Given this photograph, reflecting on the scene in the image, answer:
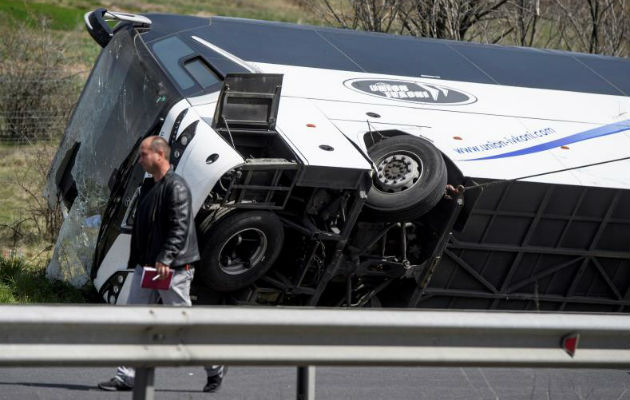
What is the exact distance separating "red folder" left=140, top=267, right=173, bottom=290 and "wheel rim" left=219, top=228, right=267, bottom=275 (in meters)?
1.72

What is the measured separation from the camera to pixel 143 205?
6.63m

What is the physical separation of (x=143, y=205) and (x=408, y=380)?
6.85 feet

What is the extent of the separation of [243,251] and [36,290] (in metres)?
2.35

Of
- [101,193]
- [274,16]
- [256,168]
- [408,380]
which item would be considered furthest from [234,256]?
[274,16]

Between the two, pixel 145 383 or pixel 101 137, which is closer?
pixel 145 383

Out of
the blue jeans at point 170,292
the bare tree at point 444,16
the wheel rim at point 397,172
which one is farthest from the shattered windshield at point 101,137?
the bare tree at point 444,16

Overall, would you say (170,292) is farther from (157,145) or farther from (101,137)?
(101,137)

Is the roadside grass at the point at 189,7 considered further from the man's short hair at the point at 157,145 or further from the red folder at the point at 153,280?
the red folder at the point at 153,280

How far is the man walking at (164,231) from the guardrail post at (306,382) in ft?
7.24

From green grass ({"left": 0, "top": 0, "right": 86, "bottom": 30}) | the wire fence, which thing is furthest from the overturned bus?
green grass ({"left": 0, "top": 0, "right": 86, "bottom": 30})

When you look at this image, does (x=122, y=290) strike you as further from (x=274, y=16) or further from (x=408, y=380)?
(x=274, y=16)

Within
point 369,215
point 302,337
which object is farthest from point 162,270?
point 369,215

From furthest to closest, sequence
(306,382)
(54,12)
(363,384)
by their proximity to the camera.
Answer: (54,12)
(363,384)
(306,382)

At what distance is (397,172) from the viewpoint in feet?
28.6
